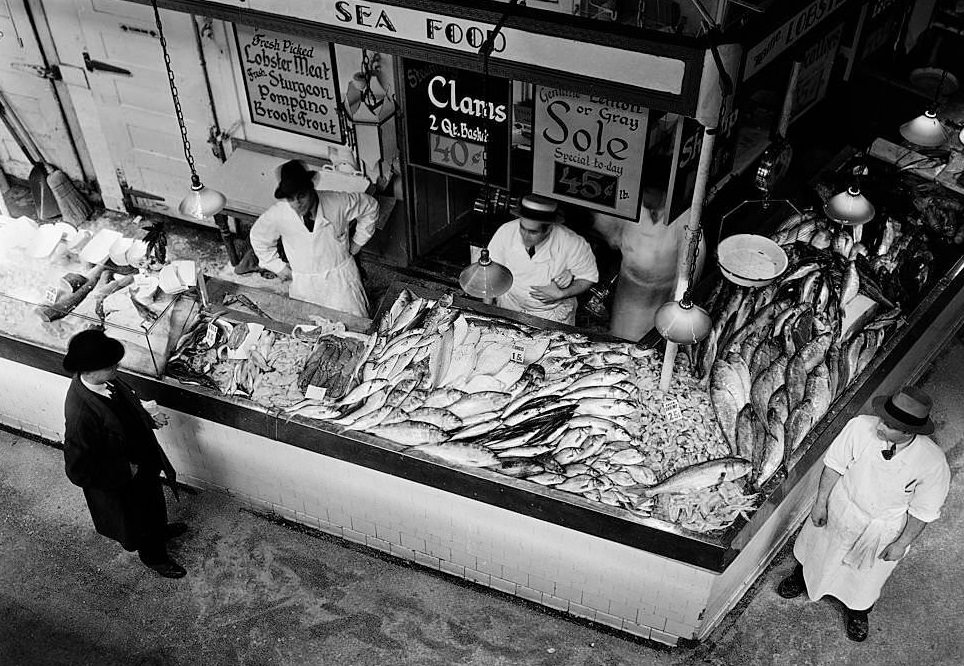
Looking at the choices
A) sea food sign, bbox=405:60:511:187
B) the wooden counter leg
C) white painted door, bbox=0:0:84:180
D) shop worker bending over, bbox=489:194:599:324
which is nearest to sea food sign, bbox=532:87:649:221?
shop worker bending over, bbox=489:194:599:324

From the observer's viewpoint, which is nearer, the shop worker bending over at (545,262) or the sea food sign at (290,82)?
the shop worker bending over at (545,262)

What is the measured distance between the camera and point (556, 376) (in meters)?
4.76

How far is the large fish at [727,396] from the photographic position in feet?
14.9

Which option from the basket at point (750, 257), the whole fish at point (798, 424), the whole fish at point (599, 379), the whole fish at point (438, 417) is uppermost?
the basket at point (750, 257)

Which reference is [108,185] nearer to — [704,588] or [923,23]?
[704,588]

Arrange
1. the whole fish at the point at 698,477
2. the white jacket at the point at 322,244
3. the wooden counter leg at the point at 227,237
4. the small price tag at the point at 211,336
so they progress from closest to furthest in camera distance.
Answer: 1. the whole fish at the point at 698,477
2. the small price tag at the point at 211,336
3. the white jacket at the point at 322,244
4. the wooden counter leg at the point at 227,237

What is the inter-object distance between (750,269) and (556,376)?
1.20 meters

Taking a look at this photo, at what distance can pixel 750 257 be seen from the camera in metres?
4.93

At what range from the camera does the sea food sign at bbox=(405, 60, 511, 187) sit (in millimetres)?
5645

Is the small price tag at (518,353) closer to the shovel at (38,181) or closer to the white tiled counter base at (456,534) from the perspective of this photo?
the white tiled counter base at (456,534)

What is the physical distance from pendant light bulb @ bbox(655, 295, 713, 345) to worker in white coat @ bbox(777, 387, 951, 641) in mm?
932

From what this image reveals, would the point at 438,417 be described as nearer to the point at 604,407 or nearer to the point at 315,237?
the point at 604,407

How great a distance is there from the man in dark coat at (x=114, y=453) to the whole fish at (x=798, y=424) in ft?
10.9

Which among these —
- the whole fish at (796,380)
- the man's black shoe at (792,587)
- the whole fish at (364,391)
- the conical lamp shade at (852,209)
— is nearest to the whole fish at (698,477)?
the whole fish at (796,380)
